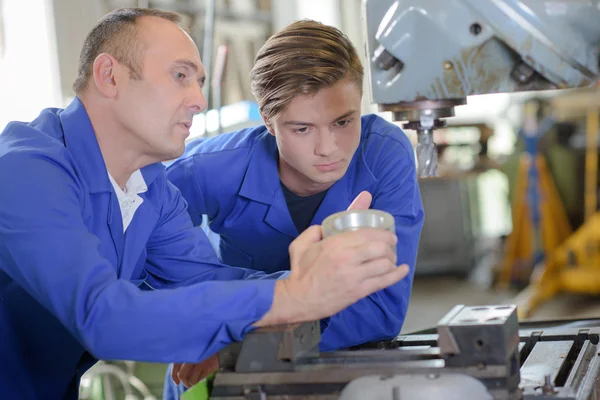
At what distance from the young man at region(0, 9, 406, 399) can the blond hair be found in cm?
21

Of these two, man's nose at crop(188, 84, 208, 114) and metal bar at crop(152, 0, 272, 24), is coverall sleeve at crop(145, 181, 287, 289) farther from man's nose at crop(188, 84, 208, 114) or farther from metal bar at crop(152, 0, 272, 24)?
metal bar at crop(152, 0, 272, 24)

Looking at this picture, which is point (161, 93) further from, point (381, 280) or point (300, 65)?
point (381, 280)

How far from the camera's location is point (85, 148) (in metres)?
1.26

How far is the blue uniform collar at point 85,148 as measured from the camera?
1.25m

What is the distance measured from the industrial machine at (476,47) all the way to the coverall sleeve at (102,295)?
0.35 m

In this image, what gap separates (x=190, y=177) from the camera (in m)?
1.68

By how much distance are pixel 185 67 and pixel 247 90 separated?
3.36 metres

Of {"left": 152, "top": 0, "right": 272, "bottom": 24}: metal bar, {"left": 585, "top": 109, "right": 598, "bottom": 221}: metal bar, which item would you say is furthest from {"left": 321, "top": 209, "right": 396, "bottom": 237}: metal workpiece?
{"left": 585, "top": 109, "right": 598, "bottom": 221}: metal bar

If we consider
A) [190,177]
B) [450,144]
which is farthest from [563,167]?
[190,177]

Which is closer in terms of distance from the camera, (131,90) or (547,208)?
(131,90)

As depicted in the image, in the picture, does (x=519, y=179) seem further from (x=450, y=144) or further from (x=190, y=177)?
(x=190, y=177)

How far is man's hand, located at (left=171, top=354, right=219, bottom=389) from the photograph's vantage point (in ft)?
4.27

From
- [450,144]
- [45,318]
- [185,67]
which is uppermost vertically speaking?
[185,67]

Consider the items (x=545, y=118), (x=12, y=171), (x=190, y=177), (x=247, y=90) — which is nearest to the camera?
(x=12, y=171)
